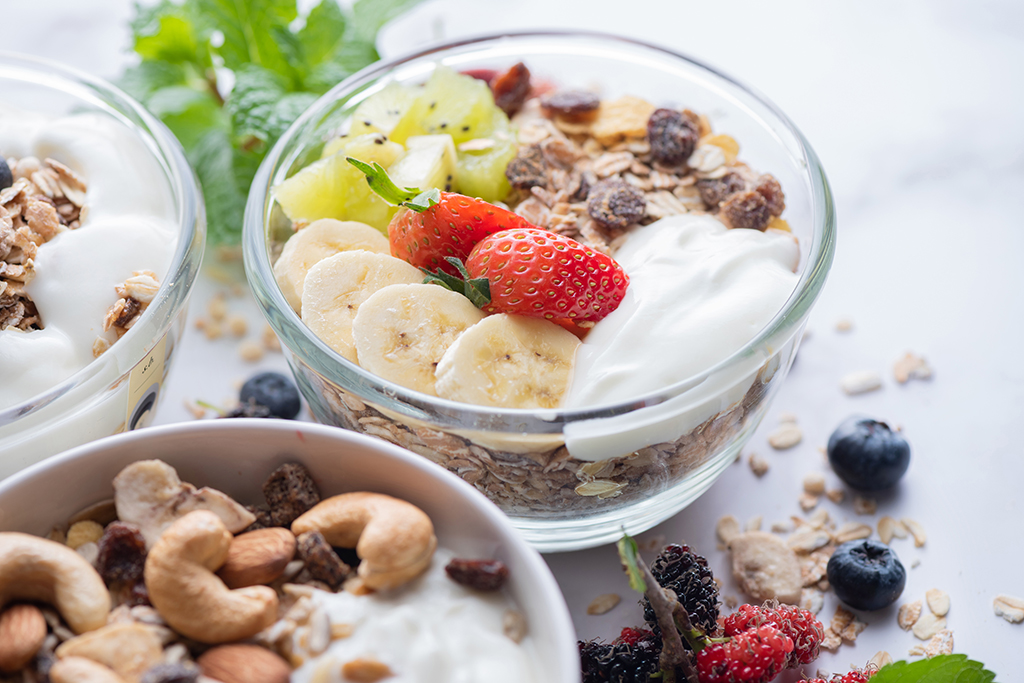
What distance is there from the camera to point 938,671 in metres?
0.97

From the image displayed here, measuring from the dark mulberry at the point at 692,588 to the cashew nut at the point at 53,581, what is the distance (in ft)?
1.92

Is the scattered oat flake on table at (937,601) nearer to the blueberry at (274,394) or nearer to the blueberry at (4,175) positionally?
the blueberry at (274,394)

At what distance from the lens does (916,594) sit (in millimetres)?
1144

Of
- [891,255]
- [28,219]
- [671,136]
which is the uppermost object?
[28,219]

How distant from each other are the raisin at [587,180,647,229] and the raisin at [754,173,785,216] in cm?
16

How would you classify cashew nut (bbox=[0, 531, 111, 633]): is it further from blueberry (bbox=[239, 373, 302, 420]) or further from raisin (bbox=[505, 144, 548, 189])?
raisin (bbox=[505, 144, 548, 189])

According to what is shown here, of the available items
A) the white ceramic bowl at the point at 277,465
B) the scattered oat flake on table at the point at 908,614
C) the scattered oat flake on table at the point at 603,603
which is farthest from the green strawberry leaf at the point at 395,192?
the scattered oat flake on table at the point at 908,614

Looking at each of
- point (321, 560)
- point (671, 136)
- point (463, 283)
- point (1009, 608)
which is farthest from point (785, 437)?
point (321, 560)

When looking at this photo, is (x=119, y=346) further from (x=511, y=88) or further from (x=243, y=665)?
(x=511, y=88)

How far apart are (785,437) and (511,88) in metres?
0.67

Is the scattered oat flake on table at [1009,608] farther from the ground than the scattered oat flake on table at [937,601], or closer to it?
closer to it

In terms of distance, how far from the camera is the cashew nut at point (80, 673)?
65 cm

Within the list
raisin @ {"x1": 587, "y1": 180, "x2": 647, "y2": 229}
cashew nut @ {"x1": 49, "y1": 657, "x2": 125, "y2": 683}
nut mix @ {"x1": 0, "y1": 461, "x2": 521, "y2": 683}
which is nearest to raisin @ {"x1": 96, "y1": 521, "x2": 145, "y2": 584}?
nut mix @ {"x1": 0, "y1": 461, "x2": 521, "y2": 683}

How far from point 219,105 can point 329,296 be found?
848mm
